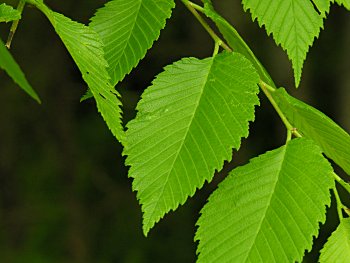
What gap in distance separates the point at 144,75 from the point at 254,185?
9.78 ft

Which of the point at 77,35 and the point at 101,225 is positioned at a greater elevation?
the point at 77,35

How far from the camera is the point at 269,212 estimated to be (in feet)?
2.59

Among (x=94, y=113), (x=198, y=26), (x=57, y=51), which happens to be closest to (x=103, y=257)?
(x=94, y=113)

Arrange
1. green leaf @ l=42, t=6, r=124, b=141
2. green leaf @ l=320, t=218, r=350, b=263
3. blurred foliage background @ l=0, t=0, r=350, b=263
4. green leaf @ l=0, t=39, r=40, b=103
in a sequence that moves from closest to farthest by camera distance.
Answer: green leaf @ l=0, t=39, r=40, b=103 < green leaf @ l=42, t=6, r=124, b=141 < green leaf @ l=320, t=218, r=350, b=263 < blurred foliage background @ l=0, t=0, r=350, b=263

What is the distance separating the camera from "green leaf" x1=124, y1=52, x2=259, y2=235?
2.56ft

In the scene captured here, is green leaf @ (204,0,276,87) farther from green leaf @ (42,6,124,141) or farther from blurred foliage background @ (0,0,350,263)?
blurred foliage background @ (0,0,350,263)

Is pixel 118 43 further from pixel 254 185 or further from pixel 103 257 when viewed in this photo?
pixel 103 257

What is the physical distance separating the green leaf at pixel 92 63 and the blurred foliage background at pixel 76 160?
94.8 inches

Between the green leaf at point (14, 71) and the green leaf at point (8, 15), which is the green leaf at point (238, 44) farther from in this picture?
the green leaf at point (14, 71)

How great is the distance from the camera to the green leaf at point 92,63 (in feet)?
2.36

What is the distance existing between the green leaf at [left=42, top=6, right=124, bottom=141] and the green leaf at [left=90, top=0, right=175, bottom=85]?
7 cm

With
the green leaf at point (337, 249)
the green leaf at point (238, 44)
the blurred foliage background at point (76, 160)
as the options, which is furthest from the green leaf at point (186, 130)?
the blurred foliage background at point (76, 160)

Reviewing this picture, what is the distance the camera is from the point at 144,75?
12.3 feet

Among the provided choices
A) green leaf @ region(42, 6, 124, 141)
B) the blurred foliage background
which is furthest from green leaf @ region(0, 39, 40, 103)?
the blurred foliage background
